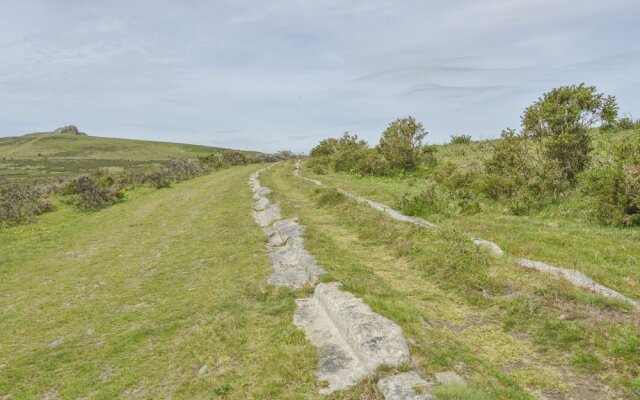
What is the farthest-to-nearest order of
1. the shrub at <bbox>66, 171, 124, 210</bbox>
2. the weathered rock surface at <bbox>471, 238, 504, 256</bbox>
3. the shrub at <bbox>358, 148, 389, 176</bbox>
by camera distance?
1. the shrub at <bbox>358, 148, 389, 176</bbox>
2. the shrub at <bbox>66, 171, 124, 210</bbox>
3. the weathered rock surface at <bbox>471, 238, 504, 256</bbox>

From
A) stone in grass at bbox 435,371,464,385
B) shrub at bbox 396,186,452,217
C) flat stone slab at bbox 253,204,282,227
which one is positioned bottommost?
stone in grass at bbox 435,371,464,385

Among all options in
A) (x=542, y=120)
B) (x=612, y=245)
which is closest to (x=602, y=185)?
(x=612, y=245)

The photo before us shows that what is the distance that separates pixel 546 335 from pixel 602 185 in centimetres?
974

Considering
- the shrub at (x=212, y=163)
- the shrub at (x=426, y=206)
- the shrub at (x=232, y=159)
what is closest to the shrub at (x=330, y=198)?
the shrub at (x=426, y=206)

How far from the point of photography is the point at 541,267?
1034cm

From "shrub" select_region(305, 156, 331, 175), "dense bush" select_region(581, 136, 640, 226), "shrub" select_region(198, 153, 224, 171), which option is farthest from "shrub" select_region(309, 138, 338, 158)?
"dense bush" select_region(581, 136, 640, 226)

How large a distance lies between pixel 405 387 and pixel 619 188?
41.0 feet

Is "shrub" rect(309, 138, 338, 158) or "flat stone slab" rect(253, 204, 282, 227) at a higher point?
"shrub" rect(309, 138, 338, 158)

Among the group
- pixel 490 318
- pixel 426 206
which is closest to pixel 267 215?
pixel 426 206

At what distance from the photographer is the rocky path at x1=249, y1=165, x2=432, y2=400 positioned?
615cm

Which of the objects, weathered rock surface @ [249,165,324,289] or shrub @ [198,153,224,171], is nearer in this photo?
weathered rock surface @ [249,165,324,289]

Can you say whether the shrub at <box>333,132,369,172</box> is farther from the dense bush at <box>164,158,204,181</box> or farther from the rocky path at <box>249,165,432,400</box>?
the rocky path at <box>249,165,432,400</box>

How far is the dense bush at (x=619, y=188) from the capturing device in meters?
13.8

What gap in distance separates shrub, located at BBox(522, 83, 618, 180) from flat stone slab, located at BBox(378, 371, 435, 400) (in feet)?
52.7
